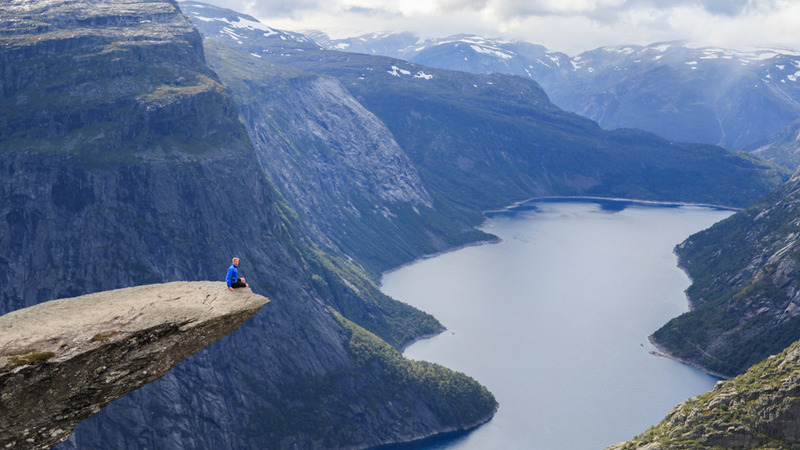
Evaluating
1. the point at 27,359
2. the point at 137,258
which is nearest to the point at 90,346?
the point at 27,359

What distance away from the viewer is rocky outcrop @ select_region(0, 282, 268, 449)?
33.0 metres

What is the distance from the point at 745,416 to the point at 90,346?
9311 centimetres

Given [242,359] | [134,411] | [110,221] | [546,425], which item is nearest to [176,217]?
[110,221]

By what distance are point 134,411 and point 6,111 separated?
280 feet

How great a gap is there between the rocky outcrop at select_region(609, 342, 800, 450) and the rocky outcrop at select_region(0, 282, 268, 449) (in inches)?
3221

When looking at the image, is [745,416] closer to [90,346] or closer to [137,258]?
[90,346]

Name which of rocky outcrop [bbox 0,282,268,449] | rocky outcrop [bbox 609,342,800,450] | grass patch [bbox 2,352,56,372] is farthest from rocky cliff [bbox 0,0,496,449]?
grass patch [bbox 2,352,56,372]

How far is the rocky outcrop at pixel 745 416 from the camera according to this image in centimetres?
9594

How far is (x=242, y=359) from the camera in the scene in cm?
18738

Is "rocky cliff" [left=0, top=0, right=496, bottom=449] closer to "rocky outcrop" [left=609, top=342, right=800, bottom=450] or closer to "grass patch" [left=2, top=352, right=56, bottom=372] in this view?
Result: "rocky outcrop" [left=609, top=342, right=800, bottom=450]

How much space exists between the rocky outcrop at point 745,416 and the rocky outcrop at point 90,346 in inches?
3221

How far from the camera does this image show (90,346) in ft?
113

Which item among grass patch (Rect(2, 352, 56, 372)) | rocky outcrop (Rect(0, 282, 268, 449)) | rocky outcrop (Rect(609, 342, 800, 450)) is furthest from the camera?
rocky outcrop (Rect(609, 342, 800, 450))

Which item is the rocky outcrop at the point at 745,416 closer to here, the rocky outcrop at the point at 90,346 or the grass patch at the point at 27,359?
the rocky outcrop at the point at 90,346
